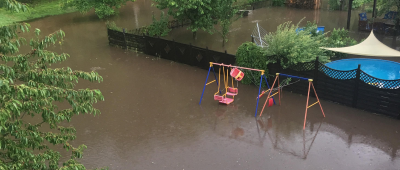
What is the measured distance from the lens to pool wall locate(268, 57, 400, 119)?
1021 cm

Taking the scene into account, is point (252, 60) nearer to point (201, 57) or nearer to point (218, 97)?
point (218, 97)

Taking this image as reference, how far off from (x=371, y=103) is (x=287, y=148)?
3.56 metres

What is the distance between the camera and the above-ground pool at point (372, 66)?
517 inches

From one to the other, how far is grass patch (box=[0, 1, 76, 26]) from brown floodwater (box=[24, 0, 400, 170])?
16628 millimetres

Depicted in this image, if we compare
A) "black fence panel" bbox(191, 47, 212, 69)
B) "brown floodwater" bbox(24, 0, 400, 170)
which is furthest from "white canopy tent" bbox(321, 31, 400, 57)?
"black fence panel" bbox(191, 47, 212, 69)

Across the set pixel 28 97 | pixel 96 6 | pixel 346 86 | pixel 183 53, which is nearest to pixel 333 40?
pixel 346 86

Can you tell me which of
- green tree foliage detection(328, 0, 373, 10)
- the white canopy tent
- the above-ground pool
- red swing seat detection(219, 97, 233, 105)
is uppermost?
green tree foliage detection(328, 0, 373, 10)

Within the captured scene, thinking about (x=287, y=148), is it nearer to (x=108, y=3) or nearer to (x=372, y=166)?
(x=372, y=166)

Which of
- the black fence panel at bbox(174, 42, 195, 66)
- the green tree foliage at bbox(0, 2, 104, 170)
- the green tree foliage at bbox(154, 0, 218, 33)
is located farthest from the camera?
the green tree foliage at bbox(154, 0, 218, 33)

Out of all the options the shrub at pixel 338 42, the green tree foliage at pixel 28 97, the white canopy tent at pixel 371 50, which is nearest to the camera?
the green tree foliage at pixel 28 97

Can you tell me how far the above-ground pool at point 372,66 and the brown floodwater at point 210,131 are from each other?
9.75 ft

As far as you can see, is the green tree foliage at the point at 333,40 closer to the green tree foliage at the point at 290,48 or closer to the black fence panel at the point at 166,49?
the green tree foliage at the point at 290,48

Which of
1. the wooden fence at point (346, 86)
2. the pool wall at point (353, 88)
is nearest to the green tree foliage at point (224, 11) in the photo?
the wooden fence at point (346, 86)

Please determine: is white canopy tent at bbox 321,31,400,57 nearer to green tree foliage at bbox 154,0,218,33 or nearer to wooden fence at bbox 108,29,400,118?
wooden fence at bbox 108,29,400,118
